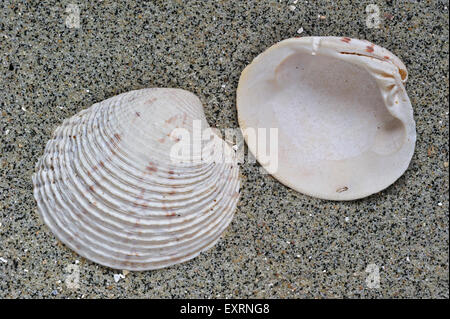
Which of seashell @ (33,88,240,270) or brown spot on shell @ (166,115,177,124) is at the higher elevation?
brown spot on shell @ (166,115,177,124)

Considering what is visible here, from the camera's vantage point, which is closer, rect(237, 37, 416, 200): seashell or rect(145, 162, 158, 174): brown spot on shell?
rect(145, 162, 158, 174): brown spot on shell

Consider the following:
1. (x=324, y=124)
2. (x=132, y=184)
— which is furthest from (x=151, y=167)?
(x=324, y=124)

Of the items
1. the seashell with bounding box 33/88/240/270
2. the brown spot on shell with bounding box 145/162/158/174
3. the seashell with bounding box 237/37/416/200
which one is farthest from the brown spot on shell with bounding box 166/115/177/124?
the seashell with bounding box 237/37/416/200

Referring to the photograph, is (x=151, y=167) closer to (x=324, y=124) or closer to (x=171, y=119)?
(x=171, y=119)

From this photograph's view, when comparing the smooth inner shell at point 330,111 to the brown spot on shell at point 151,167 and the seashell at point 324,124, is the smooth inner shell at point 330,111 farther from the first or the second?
the brown spot on shell at point 151,167

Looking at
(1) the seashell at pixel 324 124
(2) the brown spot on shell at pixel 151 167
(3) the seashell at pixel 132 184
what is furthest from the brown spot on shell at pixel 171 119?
(1) the seashell at pixel 324 124

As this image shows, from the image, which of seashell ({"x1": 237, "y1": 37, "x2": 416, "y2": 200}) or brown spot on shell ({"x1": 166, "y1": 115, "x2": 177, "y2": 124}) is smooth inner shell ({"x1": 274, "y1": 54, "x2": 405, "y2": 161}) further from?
brown spot on shell ({"x1": 166, "y1": 115, "x2": 177, "y2": 124})
